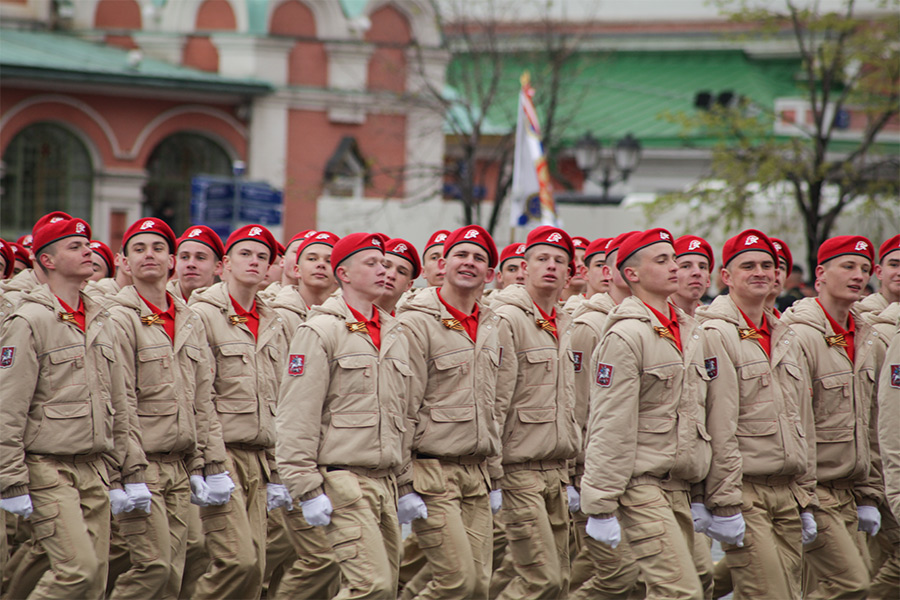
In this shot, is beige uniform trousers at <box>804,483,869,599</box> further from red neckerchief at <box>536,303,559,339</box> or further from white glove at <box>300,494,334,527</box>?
white glove at <box>300,494,334,527</box>

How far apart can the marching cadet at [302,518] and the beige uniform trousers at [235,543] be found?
189 millimetres

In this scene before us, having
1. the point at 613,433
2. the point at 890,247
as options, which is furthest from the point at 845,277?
the point at 613,433

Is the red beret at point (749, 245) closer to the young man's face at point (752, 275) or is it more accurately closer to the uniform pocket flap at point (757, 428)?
the young man's face at point (752, 275)

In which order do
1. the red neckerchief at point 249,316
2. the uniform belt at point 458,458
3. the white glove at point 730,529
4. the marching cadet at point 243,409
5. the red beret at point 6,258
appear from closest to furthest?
the white glove at point 730,529 → the uniform belt at point 458,458 → the marching cadet at point 243,409 → the red neckerchief at point 249,316 → the red beret at point 6,258

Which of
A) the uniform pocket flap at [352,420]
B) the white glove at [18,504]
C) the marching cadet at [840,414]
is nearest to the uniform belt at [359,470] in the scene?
the uniform pocket flap at [352,420]

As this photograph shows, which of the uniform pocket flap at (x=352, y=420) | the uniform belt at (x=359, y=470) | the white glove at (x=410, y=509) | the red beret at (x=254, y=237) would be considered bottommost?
Answer: the white glove at (x=410, y=509)

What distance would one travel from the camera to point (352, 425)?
761 cm

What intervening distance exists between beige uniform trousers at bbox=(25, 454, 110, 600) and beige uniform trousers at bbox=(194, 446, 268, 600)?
944mm

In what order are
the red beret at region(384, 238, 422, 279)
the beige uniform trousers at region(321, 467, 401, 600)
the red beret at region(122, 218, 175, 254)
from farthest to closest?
the red beret at region(384, 238, 422, 279)
the red beret at region(122, 218, 175, 254)
the beige uniform trousers at region(321, 467, 401, 600)

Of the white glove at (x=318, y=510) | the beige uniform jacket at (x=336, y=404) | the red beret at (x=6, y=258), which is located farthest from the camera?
the red beret at (x=6, y=258)

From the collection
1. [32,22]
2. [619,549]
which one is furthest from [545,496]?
[32,22]

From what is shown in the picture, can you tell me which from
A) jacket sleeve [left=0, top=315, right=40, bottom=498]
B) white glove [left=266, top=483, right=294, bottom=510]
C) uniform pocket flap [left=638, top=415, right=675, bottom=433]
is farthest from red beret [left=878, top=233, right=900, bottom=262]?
jacket sleeve [left=0, top=315, right=40, bottom=498]

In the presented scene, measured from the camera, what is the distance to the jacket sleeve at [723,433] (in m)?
7.76

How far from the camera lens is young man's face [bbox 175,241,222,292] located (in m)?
→ 9.89
